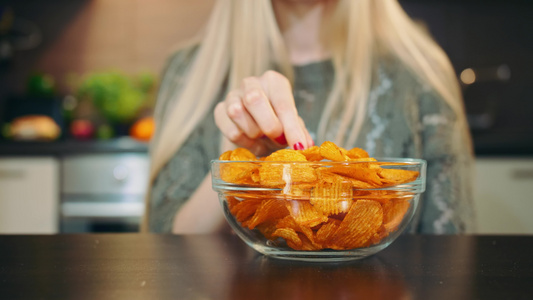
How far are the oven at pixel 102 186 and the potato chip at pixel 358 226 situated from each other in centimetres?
186

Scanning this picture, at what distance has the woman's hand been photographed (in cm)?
68

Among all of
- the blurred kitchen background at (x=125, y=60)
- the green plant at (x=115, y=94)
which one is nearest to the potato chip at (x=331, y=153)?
the blurred kitchen background at (x=125, y=60)

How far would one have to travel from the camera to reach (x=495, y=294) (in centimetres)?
43

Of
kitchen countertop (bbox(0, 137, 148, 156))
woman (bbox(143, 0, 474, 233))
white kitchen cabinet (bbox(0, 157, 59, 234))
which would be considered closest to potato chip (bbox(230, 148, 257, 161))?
woman (bbox(143, 0, 474, 233))

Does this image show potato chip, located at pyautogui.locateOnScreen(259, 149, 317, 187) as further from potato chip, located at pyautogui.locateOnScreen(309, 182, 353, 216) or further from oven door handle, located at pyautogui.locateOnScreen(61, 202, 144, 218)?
oven door handle, located at pyautogui.locateOnScreen(61, 202, 144, 218)

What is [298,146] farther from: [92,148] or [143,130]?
[143,130]

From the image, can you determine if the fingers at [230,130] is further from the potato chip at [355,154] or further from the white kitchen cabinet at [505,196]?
the white kitchen cabinet at [505,196]

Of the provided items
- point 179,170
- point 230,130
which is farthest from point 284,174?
point 179,170

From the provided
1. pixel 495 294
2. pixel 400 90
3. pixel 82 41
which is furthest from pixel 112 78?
pixel 495 294

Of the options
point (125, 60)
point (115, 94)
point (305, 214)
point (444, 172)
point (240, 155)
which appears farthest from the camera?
point (125, 60)

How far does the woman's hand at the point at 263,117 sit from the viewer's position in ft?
2.22

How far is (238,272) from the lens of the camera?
0.50m

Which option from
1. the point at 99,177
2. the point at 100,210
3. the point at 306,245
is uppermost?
the point at 306,245

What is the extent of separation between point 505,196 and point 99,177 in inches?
65.1
